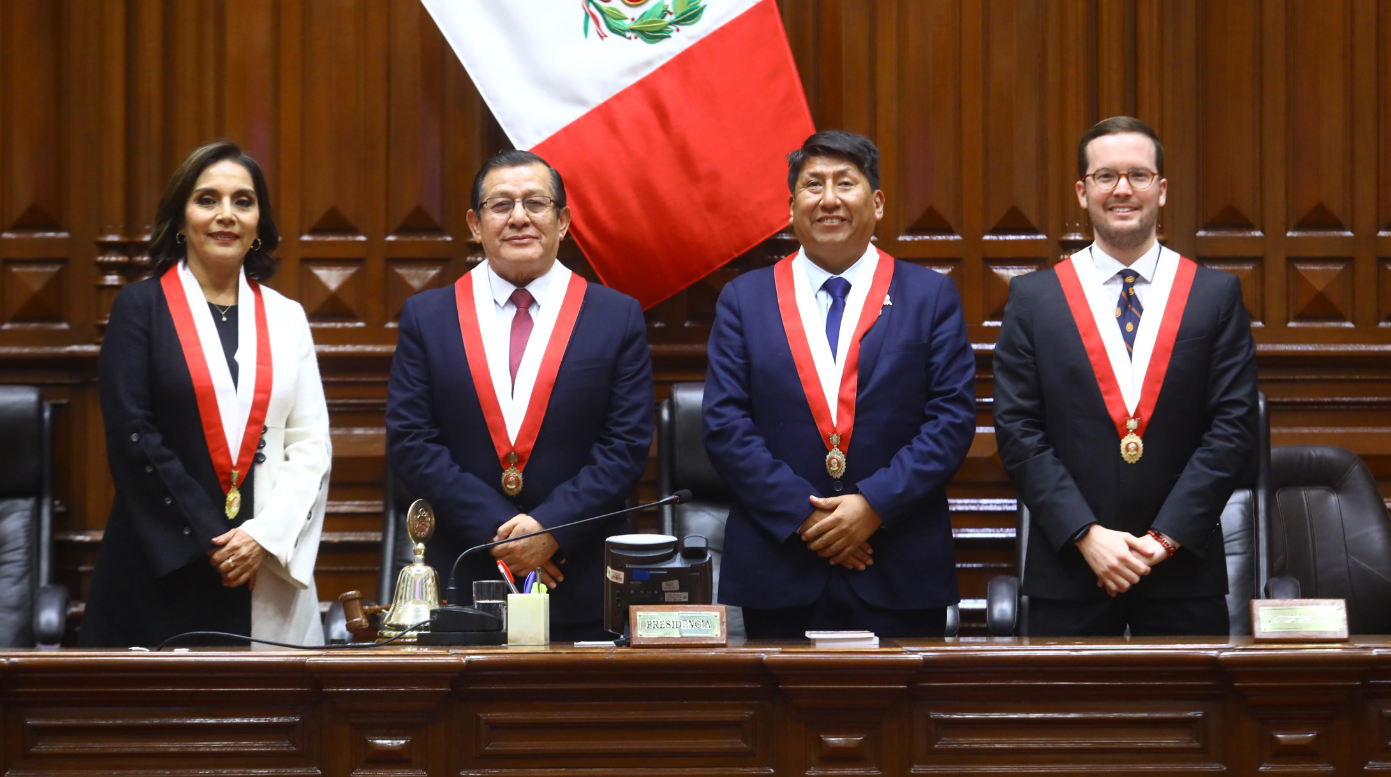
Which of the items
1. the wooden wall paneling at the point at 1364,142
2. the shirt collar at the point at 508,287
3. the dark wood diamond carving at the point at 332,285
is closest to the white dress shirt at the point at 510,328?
the shirt collar at the point at 508,287

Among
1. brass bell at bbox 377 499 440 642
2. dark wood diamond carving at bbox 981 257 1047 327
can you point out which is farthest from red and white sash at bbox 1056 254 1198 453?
brass bell at bbox 377 499 440 642

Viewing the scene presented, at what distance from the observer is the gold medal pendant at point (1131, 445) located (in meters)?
2.53

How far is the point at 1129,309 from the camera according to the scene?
2643 millimetres

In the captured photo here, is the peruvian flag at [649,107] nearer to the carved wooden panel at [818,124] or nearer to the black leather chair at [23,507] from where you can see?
the carved wooden panel at [818,124]

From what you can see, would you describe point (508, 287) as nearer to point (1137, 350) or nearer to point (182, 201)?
point (182, 201)

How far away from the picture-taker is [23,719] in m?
1.78

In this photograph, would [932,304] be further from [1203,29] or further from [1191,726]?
[1203,29]

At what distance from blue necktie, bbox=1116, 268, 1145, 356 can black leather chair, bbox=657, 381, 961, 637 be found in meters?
0.99

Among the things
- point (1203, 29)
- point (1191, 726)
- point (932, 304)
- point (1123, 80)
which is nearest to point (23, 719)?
point (1191, 726)

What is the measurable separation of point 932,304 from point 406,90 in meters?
1.79

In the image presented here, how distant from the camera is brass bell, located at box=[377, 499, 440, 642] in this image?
6.77 ft

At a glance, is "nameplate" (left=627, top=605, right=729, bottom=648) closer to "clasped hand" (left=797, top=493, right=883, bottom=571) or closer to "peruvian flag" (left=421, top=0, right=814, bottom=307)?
"clasped hand" (left=797, top=493, right=883, bottom=571)

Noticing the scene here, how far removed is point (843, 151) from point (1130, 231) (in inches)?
25.9

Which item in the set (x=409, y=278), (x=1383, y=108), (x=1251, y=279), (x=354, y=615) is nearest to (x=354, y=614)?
(x=354, y=615)
